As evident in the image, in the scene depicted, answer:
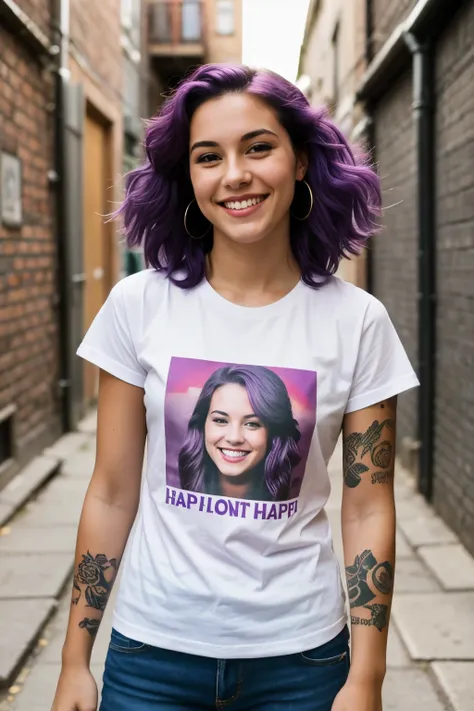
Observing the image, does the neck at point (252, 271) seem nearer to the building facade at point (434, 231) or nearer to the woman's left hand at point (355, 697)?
the woman's left hand at point (355, 697)

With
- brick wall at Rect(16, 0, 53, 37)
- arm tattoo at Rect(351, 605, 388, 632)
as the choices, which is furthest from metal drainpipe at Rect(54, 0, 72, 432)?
arm tattoo at Rect(351, 605, 388, 632)

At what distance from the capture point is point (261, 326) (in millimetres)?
1574

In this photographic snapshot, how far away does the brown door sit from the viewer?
30.8 feet

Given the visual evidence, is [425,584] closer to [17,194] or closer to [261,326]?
[261,326]

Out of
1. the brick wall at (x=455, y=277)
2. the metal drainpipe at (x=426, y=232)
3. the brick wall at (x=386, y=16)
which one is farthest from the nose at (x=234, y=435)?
the brick wall at (x=386, y=16)

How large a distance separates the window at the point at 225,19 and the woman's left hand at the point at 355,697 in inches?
931

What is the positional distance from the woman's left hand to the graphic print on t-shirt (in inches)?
11.9

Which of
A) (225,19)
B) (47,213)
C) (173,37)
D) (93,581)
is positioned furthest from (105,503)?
(225,19)

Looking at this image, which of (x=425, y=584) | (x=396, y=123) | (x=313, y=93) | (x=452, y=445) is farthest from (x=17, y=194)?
(x=313, y=93)

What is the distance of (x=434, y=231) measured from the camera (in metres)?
5.55

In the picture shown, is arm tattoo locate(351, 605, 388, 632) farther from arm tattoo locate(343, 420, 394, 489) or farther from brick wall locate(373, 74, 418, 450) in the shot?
brick wall locate(373, 74, 418, 450)

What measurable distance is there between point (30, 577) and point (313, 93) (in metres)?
14.9

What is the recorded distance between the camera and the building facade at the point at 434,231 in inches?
187

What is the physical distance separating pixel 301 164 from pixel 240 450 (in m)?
0.59
